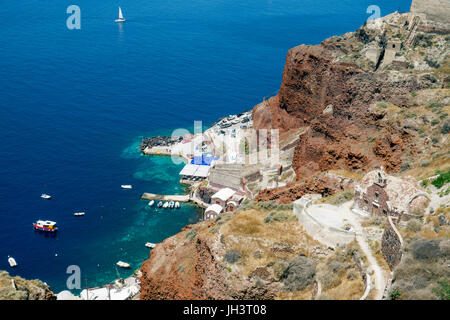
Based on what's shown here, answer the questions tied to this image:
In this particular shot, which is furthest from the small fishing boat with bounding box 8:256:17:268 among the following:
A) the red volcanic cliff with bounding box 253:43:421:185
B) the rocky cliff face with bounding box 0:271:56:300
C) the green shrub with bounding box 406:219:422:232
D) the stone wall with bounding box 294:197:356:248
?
the green shrub with bounding box 406:219:422:232

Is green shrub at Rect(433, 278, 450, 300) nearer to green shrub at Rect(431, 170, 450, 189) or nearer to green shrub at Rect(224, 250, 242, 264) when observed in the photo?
green shrub at Rect(431, 170, 450, 189)

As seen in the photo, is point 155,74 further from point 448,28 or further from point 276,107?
point 448,28

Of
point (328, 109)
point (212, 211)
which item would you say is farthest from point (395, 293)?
point (212, 211)

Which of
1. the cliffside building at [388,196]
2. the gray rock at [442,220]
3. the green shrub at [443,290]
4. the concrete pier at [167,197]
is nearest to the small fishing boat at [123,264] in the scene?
the concrete pier at [167,197]

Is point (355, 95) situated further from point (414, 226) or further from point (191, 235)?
point (414, 226)

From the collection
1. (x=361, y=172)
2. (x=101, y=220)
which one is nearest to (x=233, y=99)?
(x=101, y=220)

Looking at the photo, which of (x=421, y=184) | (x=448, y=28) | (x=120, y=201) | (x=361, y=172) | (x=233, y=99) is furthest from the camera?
(x=233, y=99)
